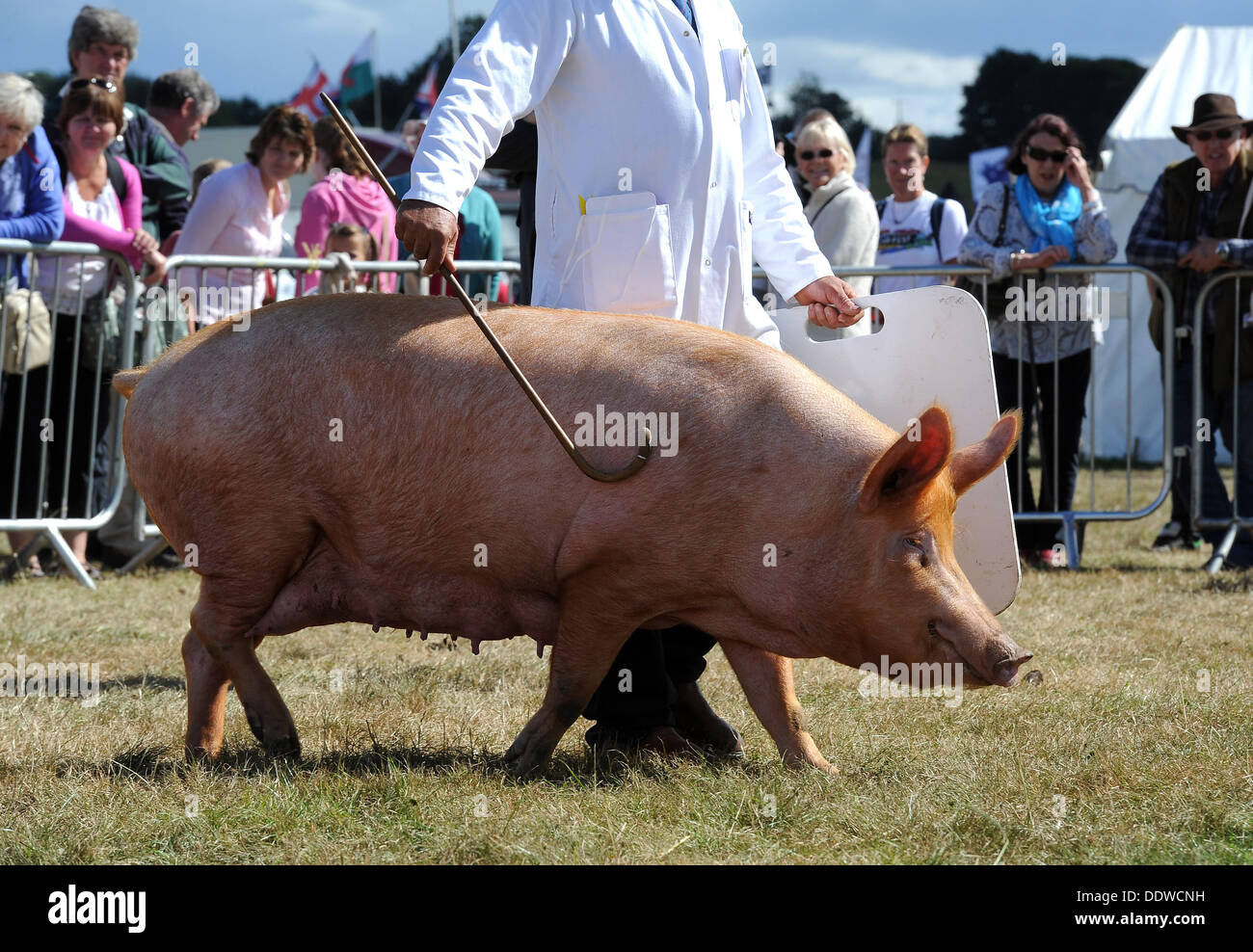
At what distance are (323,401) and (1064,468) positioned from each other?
211 inches

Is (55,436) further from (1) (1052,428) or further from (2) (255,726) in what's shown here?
(1) (1052,428)

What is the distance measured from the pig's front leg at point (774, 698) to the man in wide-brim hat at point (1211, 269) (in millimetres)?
4640

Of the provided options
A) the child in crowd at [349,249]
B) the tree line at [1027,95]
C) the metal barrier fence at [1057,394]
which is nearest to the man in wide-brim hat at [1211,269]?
the metal barrier fence at [1057,394]

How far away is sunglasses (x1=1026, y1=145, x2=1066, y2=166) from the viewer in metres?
7.66

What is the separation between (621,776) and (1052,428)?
196 inches

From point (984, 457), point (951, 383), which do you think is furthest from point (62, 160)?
point (984, 457)

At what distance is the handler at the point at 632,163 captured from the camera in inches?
137

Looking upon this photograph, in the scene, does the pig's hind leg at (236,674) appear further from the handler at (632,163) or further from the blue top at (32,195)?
the blue top at (32,195)

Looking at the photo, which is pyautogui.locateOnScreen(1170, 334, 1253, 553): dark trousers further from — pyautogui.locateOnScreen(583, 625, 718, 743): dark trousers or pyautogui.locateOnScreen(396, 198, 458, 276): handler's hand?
pyautogui.locateOnScreen(396, 198, 458, 276): handler's hand

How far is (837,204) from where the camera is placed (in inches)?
289
